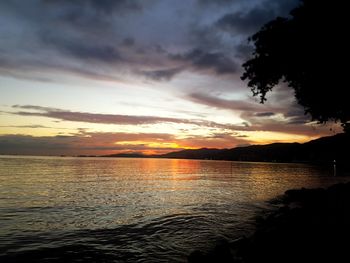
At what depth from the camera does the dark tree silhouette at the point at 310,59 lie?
58.9ft

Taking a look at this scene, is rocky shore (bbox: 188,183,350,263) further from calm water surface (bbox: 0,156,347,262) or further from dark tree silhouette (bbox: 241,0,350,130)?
dark tree silhouette (bbox: 241,0,350,130)

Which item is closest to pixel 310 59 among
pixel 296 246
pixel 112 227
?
pixel 296 246

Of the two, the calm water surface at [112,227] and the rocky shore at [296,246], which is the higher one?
the rocky shore at [296,246]

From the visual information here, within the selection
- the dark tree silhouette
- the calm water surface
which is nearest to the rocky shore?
the calm water surface

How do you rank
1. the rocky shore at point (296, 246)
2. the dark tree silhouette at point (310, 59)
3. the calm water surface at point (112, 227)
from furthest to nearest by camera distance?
the dark tree silhouette at point (310, 59), the calm water surface at point (112, 227), the rocky shore at point (296, 246)

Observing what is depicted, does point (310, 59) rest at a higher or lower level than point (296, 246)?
higher

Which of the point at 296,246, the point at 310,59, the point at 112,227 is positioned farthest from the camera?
the point at 112,227

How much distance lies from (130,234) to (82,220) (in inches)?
226

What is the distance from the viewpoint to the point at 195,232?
19531mm

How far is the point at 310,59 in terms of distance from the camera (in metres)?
19.4

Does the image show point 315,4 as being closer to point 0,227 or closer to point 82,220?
point 82,220

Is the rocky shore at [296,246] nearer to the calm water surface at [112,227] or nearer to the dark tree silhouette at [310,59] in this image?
the calm water surface at [112,227]

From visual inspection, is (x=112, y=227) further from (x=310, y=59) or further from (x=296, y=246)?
(x=310, y=59)

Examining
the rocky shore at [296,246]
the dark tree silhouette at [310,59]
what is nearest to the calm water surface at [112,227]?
the rocky shore at [296,246]
